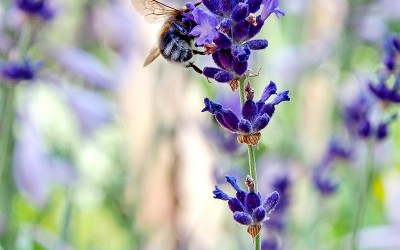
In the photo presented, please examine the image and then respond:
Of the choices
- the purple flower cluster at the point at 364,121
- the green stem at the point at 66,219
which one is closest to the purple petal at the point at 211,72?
the purple flower cluster at the point at 364,121

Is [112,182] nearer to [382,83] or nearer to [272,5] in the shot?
[382,83]

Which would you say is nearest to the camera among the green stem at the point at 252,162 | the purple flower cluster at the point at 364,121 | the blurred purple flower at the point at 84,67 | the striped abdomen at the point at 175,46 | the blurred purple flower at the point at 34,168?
the green stem at the point at 252,162

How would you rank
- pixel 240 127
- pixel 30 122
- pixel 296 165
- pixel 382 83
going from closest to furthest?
pixel 240 127
pixel 382 83
pixel 30 122
pixel 296 165

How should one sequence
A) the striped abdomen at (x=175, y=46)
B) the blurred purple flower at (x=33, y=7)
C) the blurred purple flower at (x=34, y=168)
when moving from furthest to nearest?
the blurred purple flower at (x=34, y=168) < the blurred purple flower at (x=33, y=7) < the striped abdomen at (x=175, y=46)

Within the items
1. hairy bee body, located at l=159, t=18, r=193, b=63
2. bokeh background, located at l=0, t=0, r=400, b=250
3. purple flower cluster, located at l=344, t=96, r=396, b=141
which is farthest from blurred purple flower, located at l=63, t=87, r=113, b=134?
hairy bee body, located at l=159, t=18, r=193, b=63

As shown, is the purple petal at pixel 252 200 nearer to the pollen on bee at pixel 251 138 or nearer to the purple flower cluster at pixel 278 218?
the pollen on bee at pixel 251 138

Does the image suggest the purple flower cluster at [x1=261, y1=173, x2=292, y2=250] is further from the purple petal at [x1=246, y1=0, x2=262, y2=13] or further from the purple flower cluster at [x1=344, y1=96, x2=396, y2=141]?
the purple petal at [x1=246, y1=0, x2=262, y2=13]

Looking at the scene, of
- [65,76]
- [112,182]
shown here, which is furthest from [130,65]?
[112,182]

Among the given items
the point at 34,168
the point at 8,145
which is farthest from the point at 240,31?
the point at 34,168

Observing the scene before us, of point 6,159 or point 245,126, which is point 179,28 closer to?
point 245,126
